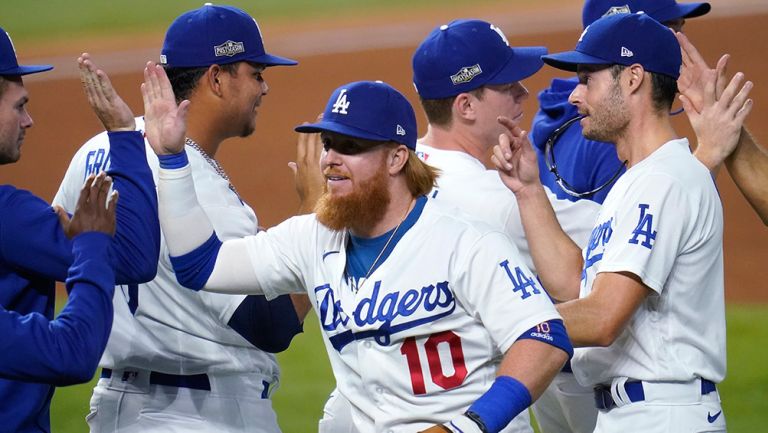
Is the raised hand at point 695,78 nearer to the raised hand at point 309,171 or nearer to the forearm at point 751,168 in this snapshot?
the forearm at point 751,168

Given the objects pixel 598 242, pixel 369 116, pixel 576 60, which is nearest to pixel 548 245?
pixel 598 242

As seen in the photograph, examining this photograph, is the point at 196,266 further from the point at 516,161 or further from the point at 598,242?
the point at 598,242

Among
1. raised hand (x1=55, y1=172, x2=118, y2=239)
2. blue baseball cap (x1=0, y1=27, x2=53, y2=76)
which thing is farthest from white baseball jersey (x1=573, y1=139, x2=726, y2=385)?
blue baseball cap (x1=0, y1=27, x2=53, y2=76)

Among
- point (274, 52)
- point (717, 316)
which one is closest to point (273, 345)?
point (717, 316)

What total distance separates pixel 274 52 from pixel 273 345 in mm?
9749

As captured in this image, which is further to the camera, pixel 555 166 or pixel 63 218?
pixel 555 166

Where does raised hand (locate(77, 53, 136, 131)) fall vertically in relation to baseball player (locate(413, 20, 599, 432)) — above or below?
above

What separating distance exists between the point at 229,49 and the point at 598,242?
163cm

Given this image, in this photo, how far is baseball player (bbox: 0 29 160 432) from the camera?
Answer: 2.95m

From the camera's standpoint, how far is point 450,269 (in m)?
3.57

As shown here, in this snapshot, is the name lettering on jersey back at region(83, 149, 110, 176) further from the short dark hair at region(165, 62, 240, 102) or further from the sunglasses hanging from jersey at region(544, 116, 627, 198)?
the sunglasses hanging from jersey at region(544, 116, 627, 198)

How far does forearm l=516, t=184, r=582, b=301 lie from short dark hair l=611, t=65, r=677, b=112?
0.50m

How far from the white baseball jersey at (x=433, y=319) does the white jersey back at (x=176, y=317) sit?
0.69 m

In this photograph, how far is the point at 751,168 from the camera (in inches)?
169
